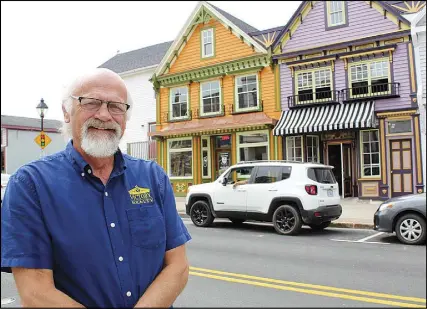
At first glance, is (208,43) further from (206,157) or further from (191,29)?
(206,157)

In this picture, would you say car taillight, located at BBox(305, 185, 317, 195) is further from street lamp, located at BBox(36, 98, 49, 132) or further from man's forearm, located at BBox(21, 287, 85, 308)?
street lamp, located at BBox(36, 98, 49, 132)

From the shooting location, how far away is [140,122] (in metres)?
20.2

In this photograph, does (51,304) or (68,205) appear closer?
(51,304)

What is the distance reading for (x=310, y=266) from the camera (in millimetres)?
5336

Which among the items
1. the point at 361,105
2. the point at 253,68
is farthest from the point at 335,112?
the point at 253,68

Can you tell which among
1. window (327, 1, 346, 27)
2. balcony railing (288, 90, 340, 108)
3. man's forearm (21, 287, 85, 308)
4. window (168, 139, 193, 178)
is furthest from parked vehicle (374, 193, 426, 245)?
window (168, 139, 193, 178)

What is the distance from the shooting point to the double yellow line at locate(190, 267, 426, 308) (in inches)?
127

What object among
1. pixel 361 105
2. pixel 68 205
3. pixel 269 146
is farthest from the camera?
pixel 269 146

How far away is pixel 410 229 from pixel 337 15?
9678 millimetres

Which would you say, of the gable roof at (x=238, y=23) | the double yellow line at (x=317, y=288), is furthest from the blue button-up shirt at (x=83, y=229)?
the gable roof at (x=238, y=23)

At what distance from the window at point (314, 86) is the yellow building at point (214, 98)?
901 millimetres

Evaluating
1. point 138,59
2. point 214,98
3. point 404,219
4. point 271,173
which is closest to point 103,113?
point 404,219

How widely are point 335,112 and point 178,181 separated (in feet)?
23.6

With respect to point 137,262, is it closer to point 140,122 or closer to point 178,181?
point 178,181
